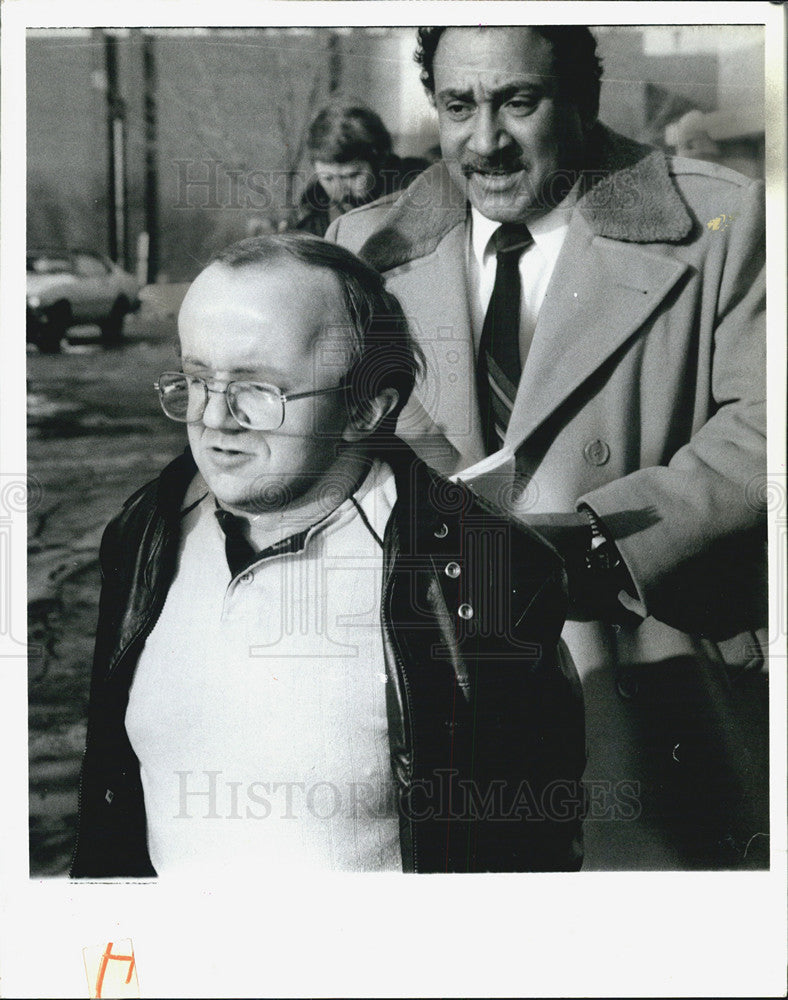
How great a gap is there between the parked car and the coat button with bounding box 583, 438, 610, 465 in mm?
1340

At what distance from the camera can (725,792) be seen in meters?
3.01

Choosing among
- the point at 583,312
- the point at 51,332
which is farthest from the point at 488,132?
the point at 51,332

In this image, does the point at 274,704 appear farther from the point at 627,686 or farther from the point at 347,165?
the point at 347,165

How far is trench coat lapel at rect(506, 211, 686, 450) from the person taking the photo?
2.91m

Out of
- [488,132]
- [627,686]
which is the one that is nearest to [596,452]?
[627,686]

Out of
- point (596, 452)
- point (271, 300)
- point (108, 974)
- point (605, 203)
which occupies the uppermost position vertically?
point (605, 203)

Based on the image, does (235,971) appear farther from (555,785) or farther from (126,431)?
(126,431)

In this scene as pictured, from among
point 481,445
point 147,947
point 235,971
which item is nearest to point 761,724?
point 481,445

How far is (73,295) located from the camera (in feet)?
9.53

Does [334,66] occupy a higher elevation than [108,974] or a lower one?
higher

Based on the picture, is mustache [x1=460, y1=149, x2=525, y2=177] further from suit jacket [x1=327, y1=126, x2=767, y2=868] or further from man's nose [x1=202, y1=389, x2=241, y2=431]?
man's nose [x1=202, y1=389, x2=241, y2=431]

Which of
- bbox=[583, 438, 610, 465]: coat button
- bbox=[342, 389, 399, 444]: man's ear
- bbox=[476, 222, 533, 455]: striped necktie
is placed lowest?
bbox=[583, 438, 610, 465]: coat button

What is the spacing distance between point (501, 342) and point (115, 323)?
1.10 meters

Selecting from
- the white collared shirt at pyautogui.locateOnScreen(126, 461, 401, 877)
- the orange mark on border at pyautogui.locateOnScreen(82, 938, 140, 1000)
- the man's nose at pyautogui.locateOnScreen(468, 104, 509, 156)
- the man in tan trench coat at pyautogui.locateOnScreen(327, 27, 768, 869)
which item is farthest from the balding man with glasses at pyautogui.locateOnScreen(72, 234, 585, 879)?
the man's nose at pyautogui.locateOnScreen(468, 104, 509, 156)
